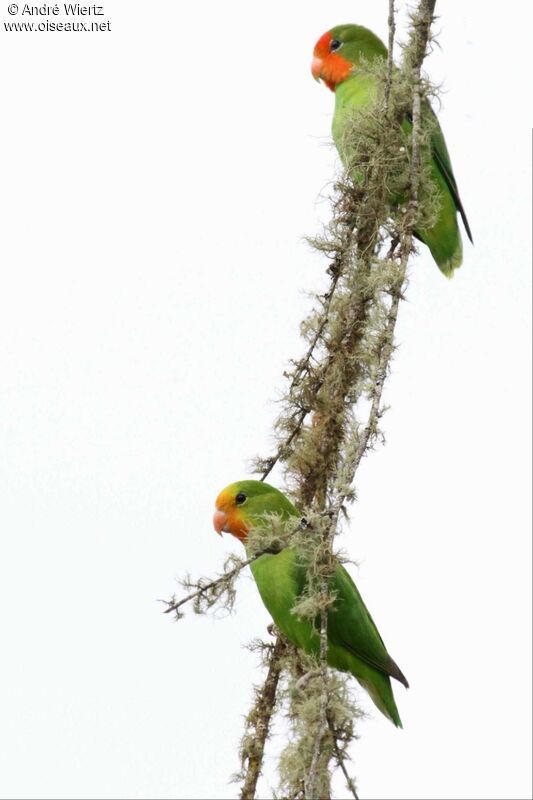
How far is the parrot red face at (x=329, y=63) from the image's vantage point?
5.10 m

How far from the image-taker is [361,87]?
492 cm

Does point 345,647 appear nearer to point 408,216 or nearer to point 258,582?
point 258,582

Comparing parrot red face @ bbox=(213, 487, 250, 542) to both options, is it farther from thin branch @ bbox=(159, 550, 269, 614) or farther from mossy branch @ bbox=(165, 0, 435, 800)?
thin branch @ bbox=(159, 550, 269, 614)

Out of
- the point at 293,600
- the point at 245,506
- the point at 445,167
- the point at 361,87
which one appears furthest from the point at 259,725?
the point at 361,87

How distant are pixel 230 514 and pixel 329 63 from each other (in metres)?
2.02

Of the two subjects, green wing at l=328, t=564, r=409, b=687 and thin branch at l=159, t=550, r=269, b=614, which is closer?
thin branch at l=159, t=550, r=269, b=614

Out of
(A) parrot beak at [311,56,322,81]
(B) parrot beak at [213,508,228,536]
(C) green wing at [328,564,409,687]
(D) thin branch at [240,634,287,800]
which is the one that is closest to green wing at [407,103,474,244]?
(A) parrot beak at [311,56,322,81]

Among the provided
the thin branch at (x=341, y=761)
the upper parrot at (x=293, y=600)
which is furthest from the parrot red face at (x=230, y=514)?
the thin branch at (x=341, y=761)

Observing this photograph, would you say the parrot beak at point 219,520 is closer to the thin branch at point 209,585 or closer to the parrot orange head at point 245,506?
the parrot orange head at point 245,506

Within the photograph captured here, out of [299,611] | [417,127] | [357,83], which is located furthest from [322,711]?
[357,83]

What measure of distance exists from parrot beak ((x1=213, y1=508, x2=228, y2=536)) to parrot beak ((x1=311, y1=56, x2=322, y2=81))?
6.54ft

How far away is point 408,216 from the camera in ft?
12.7

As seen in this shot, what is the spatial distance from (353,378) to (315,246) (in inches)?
17.8

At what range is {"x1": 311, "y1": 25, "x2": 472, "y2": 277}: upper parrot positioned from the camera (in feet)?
16.0
